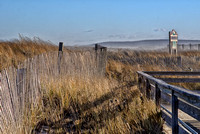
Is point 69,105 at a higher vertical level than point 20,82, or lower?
lower

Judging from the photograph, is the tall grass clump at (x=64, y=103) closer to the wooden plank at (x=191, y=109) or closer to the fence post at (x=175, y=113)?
the fence post at (x=175, y=113)

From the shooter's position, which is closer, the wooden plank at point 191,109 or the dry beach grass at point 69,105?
the wooden plank at point 191,109

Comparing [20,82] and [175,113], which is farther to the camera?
[20,82]

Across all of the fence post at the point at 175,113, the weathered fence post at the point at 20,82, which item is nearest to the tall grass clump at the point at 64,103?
the weathered fence post at the point at 20,82

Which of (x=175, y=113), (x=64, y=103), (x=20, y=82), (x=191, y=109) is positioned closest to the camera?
(x=191, y=109)

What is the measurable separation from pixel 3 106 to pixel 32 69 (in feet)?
5.10

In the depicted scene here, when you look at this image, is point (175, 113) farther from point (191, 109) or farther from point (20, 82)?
point (20, 82)

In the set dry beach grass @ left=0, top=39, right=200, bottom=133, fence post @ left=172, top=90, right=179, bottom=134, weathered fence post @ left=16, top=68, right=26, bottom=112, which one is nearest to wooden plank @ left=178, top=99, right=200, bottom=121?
fence post @ left=172, top=90, right=179, bottom=134

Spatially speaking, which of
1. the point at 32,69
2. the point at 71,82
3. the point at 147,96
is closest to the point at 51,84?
the point at 71,82

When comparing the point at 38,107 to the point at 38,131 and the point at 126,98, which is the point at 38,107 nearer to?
the point at 38,131

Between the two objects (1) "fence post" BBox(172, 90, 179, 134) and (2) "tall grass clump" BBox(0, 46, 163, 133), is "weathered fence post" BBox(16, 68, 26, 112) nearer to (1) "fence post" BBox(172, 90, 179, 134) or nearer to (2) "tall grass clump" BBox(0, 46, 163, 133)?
(2) "tall grass clump" BBox(0, 46, 163, 133)

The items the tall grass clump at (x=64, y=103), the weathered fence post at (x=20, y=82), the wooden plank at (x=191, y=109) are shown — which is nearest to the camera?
the wooden plank at (x=191, y=109)

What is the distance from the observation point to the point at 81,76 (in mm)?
7383

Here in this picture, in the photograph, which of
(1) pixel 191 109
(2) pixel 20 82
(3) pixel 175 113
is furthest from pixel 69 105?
(1) pixel 191 109
